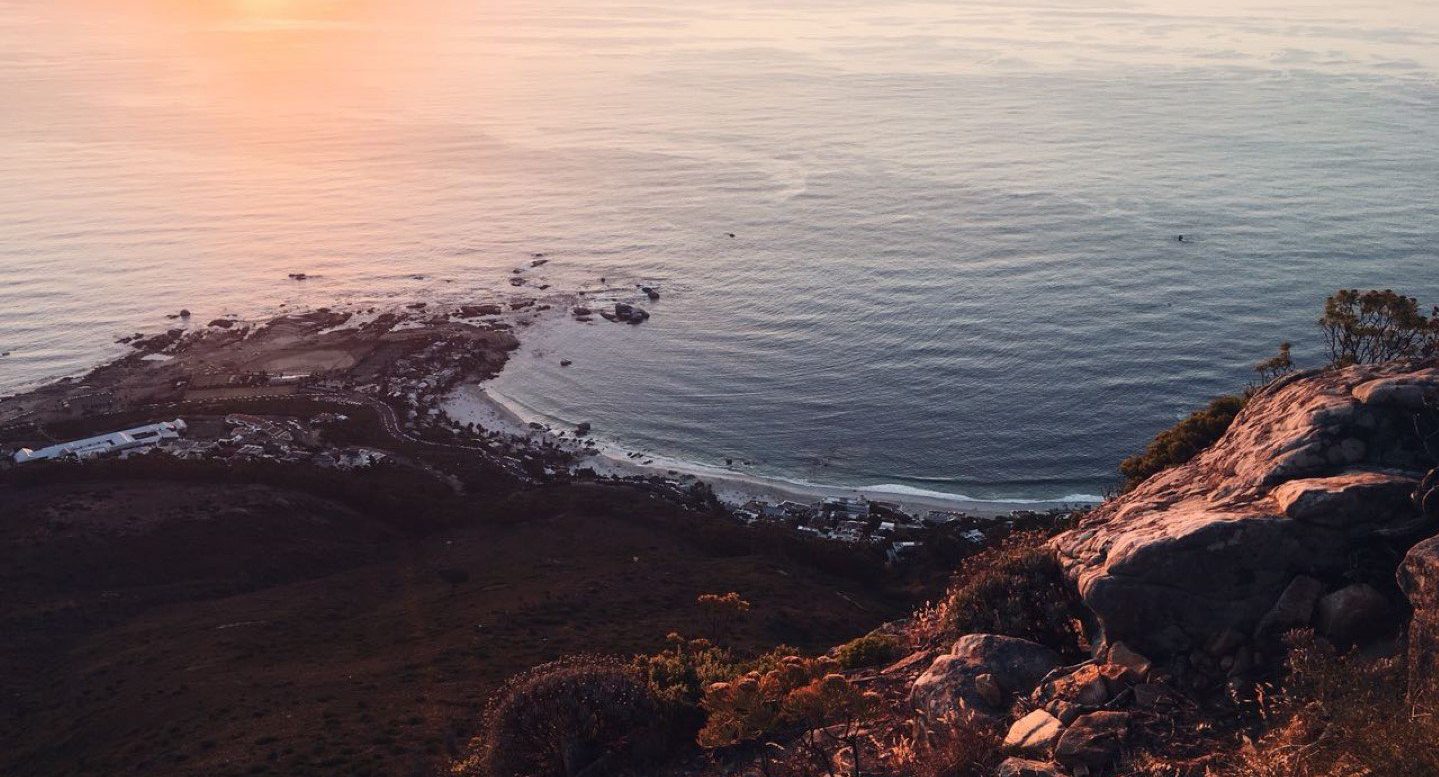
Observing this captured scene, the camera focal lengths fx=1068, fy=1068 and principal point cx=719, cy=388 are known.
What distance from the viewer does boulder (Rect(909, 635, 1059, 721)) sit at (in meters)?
22.8

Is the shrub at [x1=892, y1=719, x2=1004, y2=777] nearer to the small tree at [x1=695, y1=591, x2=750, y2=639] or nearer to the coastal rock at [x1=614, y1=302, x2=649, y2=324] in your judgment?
the small tree at [x1=695, y1=591, x2=750, y2=639]

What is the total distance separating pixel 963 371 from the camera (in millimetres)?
88188

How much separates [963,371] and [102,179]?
5430 inches

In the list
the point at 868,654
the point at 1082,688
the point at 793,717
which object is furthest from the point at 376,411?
the point at 1082,688

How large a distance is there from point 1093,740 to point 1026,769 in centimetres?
155

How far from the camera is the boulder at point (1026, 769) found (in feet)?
62.1

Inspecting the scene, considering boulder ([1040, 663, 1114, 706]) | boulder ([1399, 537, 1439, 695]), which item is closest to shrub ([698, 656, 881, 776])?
boulder ([1040, 663, 1114, 706])

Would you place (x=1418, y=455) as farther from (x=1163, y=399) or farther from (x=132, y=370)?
(x=132, y=370)

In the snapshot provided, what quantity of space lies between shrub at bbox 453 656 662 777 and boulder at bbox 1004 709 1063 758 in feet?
28.7

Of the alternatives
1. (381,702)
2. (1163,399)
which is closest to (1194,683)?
(381,702)

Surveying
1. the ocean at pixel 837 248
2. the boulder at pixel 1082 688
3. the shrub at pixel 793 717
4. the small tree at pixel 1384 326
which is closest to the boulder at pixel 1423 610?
the boulder at pixel 1082 688

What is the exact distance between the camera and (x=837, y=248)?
120 meters

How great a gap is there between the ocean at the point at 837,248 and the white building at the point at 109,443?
21804mm

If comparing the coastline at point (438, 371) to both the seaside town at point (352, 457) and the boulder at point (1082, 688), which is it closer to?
the seaside town at point (352, 457)
